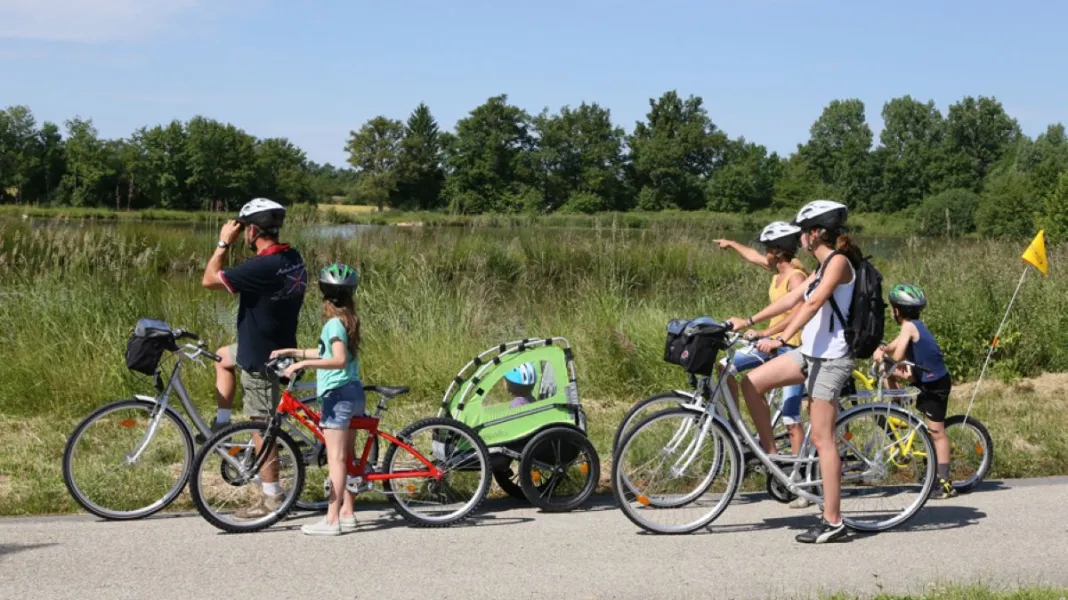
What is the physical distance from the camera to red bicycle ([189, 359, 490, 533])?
6086 mm

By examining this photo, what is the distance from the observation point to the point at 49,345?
9.97 metres

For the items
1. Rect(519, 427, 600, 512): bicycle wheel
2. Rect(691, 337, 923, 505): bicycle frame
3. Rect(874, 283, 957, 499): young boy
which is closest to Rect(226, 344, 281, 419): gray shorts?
Rect(519, 427, 600, 512): bicycle wheel

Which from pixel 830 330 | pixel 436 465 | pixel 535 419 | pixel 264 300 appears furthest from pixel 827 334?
pixel 264 300

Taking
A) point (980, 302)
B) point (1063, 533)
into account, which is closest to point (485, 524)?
point (1063, 533)

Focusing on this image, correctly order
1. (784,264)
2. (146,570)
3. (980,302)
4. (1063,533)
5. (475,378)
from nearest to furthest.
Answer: (146,570), (1063,533), (475,378), (784,264), (980,302)

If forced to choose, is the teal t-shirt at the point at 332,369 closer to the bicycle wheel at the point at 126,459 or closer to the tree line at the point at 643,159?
the bicycle wheel at the point at 126,459

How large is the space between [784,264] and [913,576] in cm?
249

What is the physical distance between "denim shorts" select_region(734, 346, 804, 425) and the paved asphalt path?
58 centimetres

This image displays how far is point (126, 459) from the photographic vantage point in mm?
6543

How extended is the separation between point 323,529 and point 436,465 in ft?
2.64

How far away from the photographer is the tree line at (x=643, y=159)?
258 feet

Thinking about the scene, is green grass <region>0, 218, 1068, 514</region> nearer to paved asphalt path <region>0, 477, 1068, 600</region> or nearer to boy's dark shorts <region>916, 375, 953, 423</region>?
boy's dark shorts <region>916, 375, 953, 423</region>

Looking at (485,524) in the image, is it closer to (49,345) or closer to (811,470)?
(811,470)

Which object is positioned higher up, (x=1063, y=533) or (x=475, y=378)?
(x=475, y=378)
